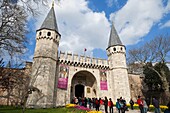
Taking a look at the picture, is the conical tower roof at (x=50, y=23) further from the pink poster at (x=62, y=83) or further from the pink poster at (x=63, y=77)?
the pink poster at (x=62, y=83)

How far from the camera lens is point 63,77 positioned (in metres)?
18.8

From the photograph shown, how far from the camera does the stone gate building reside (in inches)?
629

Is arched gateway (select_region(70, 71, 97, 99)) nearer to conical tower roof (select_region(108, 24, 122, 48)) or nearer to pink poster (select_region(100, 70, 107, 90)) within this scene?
pink poster (select_region(100, 70, 107, 90))

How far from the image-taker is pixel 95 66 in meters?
21.4

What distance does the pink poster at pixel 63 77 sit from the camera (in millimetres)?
18228

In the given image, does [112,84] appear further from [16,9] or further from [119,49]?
[16,9]

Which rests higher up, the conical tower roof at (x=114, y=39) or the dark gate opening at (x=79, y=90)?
the conical tower roof at (x=114, y=39)

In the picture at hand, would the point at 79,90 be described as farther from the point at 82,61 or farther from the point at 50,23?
the point at 50,23

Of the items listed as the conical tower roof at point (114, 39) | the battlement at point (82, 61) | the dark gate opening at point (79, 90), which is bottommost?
the dark gate opening at point (79, 90)

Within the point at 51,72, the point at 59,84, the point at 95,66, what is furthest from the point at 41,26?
the point at 95,66

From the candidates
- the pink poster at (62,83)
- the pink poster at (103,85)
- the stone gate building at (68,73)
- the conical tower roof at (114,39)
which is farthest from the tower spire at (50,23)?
the pink poster at (103,85)

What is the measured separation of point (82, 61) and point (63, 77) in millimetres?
3867

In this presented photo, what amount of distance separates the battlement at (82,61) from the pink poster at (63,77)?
31.2 inches

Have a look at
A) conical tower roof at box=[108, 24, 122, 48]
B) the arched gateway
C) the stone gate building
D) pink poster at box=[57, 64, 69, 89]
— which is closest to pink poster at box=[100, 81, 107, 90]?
the stone gate building
